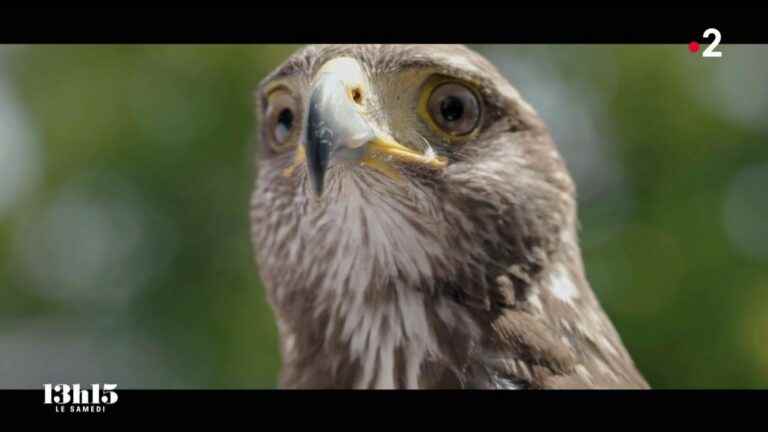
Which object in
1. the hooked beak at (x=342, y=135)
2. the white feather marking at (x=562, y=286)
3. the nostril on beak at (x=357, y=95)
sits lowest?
the white feather marking at (x=562, y=286)

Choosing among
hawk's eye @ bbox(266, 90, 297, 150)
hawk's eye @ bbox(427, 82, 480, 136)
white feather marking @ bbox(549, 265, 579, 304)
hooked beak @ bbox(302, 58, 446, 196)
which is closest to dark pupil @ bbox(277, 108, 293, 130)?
hawk's eye @ bbox(266, 90, 297, 150)

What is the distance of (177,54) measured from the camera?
6809 millimetres

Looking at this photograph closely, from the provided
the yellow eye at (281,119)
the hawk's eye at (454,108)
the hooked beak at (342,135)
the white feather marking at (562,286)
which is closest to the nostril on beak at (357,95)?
the hooked beak at (342,135)

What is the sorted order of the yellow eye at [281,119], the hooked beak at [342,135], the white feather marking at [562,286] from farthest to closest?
the yellow eye at [281,119] < the white feather marking at [562,286] < the hooked beak at [342,135]

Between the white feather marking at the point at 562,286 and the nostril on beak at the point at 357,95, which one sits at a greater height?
the nostril on beak at the point at 357,95

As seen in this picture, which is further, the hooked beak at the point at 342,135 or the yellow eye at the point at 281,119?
the yellow eye at the point at 281,119

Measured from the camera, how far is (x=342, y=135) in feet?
7.16

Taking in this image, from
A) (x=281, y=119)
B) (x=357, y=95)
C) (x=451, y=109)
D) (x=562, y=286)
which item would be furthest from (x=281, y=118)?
(x=562, y=286)

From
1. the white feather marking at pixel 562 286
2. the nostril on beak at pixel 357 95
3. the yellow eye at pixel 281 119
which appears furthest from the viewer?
the yellow eye at pixel 281 119

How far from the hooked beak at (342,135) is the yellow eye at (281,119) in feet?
0.90

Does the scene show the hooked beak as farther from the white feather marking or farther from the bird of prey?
the white feather marking

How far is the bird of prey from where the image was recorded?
2.37 meters

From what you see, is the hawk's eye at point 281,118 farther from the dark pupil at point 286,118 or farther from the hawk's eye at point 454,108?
the hawk's eye at point 454,108

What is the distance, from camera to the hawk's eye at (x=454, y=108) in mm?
2436
